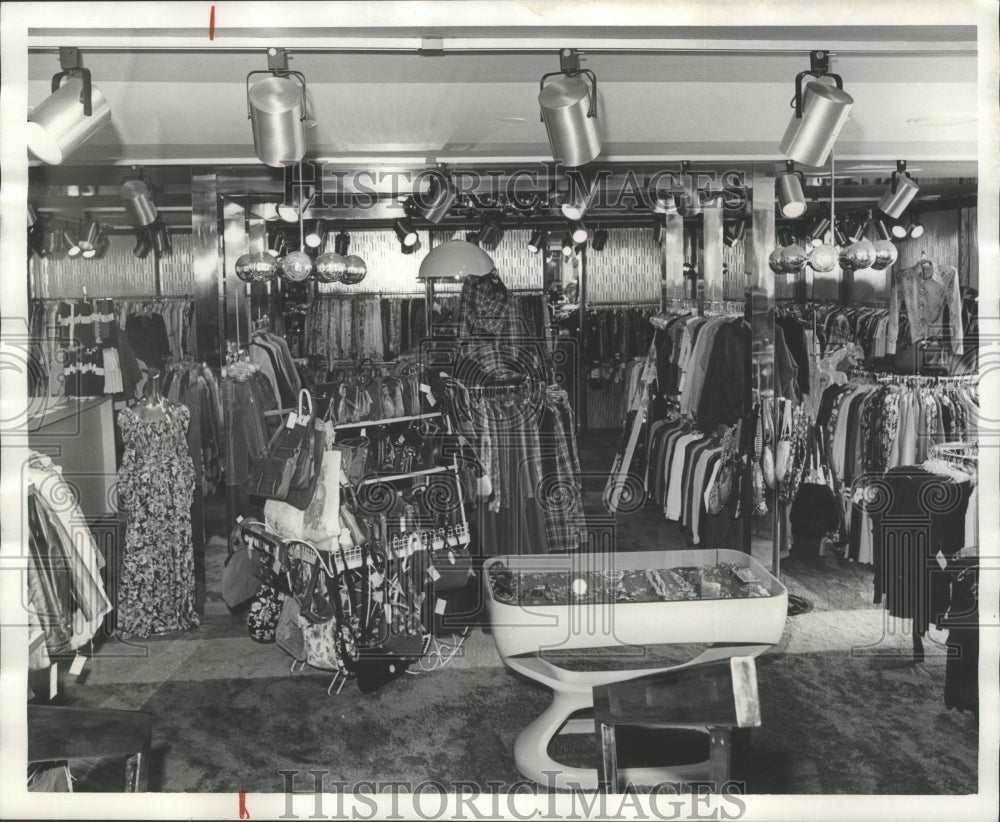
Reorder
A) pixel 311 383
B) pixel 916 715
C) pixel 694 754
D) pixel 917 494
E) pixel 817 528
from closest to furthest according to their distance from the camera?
pixel 694 754
pixel 916 715
pixel 917 494
pixel 817 528
pixel 311 383

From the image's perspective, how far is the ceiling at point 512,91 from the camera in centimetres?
320

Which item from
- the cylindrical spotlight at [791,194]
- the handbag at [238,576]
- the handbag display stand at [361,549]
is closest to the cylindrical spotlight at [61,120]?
the handbag display stand at [361,549]

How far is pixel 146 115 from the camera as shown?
14.4 feet

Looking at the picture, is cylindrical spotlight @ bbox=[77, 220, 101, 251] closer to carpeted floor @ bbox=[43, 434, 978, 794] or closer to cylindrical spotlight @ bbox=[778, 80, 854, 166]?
carpeted floor @ bbox=[43, 434, 978, 794]

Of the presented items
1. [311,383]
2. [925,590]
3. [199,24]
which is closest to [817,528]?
[925,590]

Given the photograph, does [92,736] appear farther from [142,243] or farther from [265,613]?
[142,243]

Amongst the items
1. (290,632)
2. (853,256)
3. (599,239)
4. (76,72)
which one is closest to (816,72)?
(853,256)

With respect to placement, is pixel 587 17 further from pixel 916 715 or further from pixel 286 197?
pixel 286 197

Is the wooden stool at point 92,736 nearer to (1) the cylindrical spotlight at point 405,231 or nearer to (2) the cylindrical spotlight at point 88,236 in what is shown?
(1) the cylindrical spotlight at point 405,231

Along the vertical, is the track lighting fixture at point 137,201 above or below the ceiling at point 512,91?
below

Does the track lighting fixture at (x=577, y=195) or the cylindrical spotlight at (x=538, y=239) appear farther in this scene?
the cylindrical spotlight at (x=538, y=239)

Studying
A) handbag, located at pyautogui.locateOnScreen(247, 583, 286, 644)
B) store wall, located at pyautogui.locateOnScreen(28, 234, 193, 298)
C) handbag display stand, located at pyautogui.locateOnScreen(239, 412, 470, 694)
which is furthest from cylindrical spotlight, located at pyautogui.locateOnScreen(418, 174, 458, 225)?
store wall, located at pyautogui.locateOnScreen(28, 234, 193, 298)

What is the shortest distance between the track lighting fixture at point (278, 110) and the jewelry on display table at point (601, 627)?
1.94 metres

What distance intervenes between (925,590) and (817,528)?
0.94 meters
